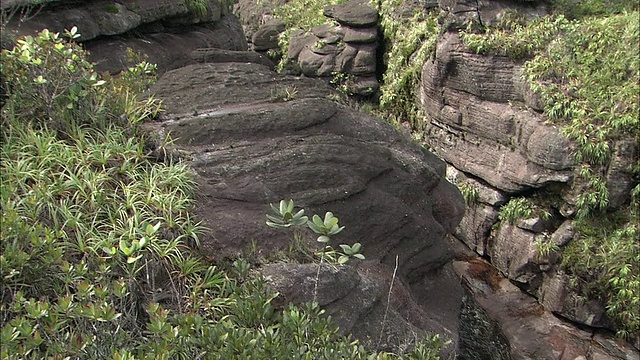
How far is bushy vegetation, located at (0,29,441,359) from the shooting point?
3.02 m

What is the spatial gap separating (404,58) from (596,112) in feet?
18.3

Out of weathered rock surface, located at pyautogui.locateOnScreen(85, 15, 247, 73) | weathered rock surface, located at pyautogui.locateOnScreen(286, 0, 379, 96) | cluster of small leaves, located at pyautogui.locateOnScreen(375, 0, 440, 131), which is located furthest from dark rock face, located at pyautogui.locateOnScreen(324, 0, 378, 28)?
weathered rock surface, located at pyautogui.locateOnScreen(85, 15, 247, 73)

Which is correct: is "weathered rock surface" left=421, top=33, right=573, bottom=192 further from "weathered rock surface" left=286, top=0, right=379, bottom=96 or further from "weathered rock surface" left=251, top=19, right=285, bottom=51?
"weathered rock surface" left=251, top=19, right=285, bottom=51

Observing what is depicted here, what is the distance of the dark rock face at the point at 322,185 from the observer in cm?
449

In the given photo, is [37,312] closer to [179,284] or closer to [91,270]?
[91,270]

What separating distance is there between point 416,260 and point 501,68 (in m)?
6.32

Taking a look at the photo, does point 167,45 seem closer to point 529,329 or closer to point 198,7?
point 198,7

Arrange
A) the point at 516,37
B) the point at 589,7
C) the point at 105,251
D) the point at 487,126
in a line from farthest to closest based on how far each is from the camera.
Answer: the point at 589,7, the point at 487,126, the point at 516,37, the point at 105,251

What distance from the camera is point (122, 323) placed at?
11.5 feet

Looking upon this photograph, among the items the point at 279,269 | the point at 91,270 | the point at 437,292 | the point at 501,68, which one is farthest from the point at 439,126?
the point at 91,270

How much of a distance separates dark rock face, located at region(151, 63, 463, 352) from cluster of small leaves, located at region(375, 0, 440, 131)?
6875 millimetres

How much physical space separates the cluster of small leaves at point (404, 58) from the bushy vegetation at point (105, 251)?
9.27 metres

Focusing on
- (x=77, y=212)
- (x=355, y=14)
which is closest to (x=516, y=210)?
(x=355, y=14)

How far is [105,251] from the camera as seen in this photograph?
3.74 m
